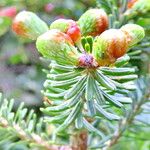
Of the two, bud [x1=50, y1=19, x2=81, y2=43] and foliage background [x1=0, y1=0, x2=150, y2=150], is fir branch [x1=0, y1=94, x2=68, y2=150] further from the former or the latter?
foliage background [x1=0, y1=0, x2=150, y2=150]

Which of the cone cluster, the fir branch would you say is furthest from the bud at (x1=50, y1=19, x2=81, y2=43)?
the fir branch

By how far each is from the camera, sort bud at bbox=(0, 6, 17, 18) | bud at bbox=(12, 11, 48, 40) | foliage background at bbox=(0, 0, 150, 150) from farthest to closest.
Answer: foliage background at bbox=(0, 0, 150, 150) < bud at bbox=(0, 6, 17, 18) < bud at bbox=(12, 11, 48, 40)

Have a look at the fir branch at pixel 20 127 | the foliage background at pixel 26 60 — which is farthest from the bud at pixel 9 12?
the fir branch at pixel 20 127

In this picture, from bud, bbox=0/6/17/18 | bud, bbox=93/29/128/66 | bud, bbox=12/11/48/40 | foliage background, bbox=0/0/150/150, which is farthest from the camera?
foliage background, bbox=0/0/150/150

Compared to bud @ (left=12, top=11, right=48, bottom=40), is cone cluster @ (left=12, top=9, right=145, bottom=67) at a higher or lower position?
lower

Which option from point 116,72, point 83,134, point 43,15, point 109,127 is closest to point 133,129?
point 109,127

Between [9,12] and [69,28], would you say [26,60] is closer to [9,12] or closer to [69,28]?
[9,12]

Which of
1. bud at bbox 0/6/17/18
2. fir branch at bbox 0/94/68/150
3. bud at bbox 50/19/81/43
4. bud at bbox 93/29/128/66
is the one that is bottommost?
fir branch at bbox 0/94/68/150

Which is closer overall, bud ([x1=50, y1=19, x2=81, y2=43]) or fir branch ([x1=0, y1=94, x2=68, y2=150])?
bud ([x1=50, y1=19, x2=81, y2=43])
